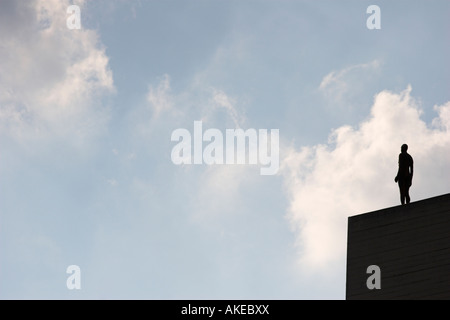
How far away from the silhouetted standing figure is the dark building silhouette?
57.7 inches

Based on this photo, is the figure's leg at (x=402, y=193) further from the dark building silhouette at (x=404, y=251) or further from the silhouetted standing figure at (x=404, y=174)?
the dark building silhouette at (x=404, y=251)

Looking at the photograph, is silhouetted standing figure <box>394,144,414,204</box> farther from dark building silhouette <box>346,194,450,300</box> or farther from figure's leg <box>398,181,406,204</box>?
dark building silhouette <box>346,194,450,300</box>

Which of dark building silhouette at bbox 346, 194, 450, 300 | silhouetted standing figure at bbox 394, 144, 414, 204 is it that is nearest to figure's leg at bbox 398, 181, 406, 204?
silhouetted standing figure at bbox 394, 144, 414, 204

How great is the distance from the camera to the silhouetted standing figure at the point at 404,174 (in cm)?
2323

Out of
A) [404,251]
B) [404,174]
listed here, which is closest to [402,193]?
[404,174]

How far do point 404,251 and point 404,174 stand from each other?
3046mm

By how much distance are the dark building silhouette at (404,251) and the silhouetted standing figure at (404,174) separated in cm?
147

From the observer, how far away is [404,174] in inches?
916

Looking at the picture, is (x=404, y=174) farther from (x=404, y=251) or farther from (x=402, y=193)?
(x=404, y=251)

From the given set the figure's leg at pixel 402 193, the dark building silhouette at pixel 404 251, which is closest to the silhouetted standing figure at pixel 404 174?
the figure's leg at pixel 402 193

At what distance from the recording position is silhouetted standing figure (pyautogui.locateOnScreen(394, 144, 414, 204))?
76.2ft

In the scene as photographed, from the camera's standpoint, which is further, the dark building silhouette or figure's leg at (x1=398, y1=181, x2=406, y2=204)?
figure's leg at (x1=398, y1=181, x2=406, y2=204)
